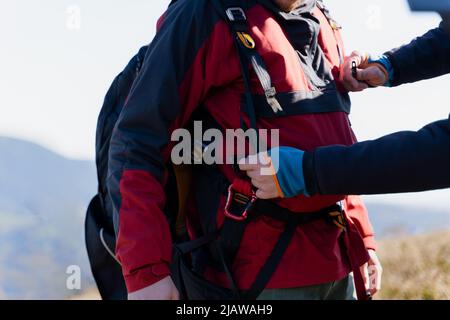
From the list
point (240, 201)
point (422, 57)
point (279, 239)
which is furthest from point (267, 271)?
point (422, 57)

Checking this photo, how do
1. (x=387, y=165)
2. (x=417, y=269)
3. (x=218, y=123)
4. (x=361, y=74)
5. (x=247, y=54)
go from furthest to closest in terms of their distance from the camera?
(x=417, y=269), (x=361, y=74), (x=218, y=123), (x=247, y=54), (x=387, y=165)

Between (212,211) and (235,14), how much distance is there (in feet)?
2.60

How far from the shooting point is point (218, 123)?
293 centimetres

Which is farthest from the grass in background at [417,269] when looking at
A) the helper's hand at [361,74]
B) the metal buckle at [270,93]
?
the metal buckle at [270,93]

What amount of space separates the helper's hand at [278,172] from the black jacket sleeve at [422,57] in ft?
3.32

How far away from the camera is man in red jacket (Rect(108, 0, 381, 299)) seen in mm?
2771

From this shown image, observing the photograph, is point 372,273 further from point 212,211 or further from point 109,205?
point 109,205

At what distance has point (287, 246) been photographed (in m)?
2.84

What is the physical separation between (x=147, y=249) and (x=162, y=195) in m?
0.24

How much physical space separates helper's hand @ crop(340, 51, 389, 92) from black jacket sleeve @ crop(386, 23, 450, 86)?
A: 0.38ft

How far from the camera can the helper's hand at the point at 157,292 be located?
8.93 feet

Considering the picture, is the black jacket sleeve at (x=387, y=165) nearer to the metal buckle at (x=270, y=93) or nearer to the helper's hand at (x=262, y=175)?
the helper's hand at (x=262, y=175)
